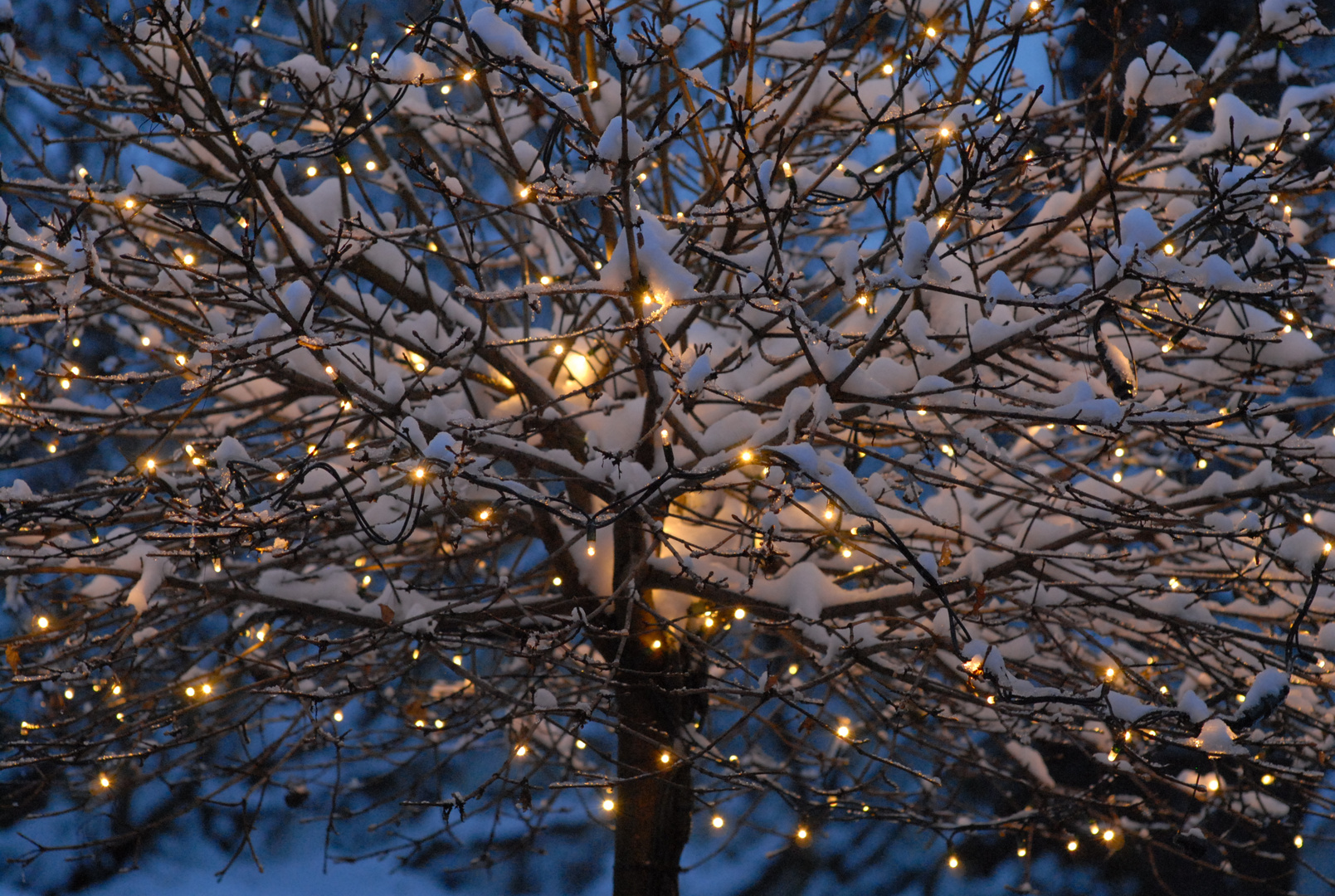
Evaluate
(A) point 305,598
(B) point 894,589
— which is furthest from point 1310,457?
(A) point 305,598

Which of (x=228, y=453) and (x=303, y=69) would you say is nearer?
(x=228, y=453)

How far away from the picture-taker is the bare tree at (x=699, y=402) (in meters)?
2.41

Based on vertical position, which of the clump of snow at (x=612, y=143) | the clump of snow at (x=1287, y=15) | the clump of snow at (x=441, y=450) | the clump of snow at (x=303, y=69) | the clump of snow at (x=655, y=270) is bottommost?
the clump of snow at (x=441, y=450)

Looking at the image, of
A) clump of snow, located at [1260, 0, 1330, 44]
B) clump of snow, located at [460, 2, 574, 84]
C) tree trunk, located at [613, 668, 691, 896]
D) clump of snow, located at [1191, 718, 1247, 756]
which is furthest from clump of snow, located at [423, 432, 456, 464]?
clump of snow, located at [1260, 0, 1330, 44]

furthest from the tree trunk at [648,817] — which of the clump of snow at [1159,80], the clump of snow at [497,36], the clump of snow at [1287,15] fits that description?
the clump of snow at [1287,15]

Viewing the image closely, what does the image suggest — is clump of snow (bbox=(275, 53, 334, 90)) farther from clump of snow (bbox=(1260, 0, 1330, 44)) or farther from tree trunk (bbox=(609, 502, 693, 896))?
clump of snow (bbox=(1260, 0, 1330, 44))

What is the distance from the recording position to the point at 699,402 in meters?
2.44

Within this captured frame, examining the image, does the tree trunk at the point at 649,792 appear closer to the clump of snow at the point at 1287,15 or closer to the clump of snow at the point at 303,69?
the clump of snow at the point at 303,69

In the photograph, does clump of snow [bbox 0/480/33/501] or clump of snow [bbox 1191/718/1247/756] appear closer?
clump of snow [bbox 1191/718/1247/756]

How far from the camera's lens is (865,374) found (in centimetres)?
271

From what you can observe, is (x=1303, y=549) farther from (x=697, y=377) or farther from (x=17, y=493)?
(x=17, y=493)

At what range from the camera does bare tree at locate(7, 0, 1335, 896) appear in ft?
7.91

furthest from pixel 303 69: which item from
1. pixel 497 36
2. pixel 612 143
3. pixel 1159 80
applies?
pixel 1159 80

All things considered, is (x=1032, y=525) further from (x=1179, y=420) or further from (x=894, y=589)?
(x=1179, y=420)
